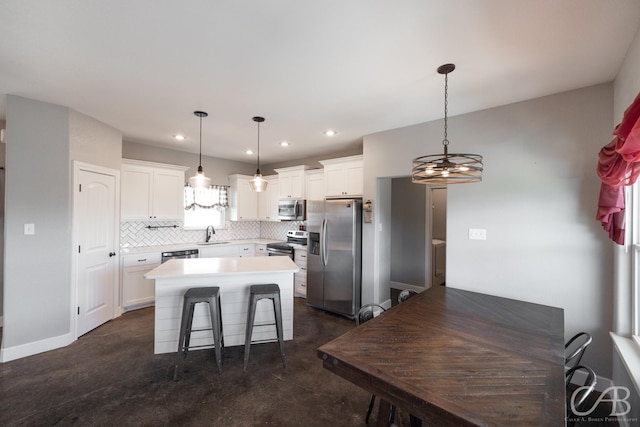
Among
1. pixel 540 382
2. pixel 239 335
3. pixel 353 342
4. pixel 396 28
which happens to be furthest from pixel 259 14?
pixel 239 335

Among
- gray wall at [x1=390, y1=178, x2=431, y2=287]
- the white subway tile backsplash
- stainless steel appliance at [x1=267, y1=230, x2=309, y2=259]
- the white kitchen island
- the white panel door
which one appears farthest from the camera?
gray wall at [x1=390, y1=178, x2=431, y2=287]

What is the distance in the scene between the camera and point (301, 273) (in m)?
4.66

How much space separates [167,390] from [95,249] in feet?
7.19

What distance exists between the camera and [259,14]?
5.02 ft

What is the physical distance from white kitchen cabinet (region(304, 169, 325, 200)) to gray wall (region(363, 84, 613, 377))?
6.65 ft

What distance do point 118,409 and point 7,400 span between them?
957 mm

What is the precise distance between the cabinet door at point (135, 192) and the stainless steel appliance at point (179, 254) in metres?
0.71

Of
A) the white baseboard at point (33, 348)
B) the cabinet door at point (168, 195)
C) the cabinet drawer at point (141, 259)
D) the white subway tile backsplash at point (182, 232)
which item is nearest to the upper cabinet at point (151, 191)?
the cabinet door at point (168, 195)

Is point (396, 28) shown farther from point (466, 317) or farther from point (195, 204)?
point (195, 204)

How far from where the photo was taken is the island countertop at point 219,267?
2555mm

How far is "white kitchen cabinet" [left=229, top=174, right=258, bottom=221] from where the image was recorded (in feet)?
17.7

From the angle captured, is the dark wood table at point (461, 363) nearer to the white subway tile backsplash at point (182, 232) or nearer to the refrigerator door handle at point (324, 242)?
the refrigerator door handle at point (324, 242)

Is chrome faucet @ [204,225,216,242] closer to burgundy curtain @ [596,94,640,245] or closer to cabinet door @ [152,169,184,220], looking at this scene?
cabinet door @ [152,169,184,220]

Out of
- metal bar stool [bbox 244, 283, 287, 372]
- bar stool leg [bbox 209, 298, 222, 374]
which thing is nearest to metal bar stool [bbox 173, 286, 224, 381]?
bar stool leg [bbox 209, 298, 222, 374]
